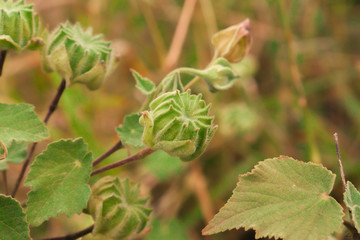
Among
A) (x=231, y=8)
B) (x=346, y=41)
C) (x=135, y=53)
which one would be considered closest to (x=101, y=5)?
(x=135, y=53)

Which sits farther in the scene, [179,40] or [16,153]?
[179,40]

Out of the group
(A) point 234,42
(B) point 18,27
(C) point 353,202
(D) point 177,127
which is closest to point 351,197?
(C) point 353,202

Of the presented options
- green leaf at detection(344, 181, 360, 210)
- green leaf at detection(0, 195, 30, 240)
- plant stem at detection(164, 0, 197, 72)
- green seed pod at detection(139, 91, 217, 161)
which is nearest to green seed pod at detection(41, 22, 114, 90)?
green seed pod at detection(139, 91, 217, 161)

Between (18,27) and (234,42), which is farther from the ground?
(18,27)

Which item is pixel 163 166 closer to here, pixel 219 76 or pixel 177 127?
pixel 219 76

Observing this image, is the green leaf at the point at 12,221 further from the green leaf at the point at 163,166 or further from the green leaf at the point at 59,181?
the green leaf at the point at 163,166

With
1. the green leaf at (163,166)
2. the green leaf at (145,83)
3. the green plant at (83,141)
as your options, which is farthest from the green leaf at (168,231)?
the green leaf at (145,83)
